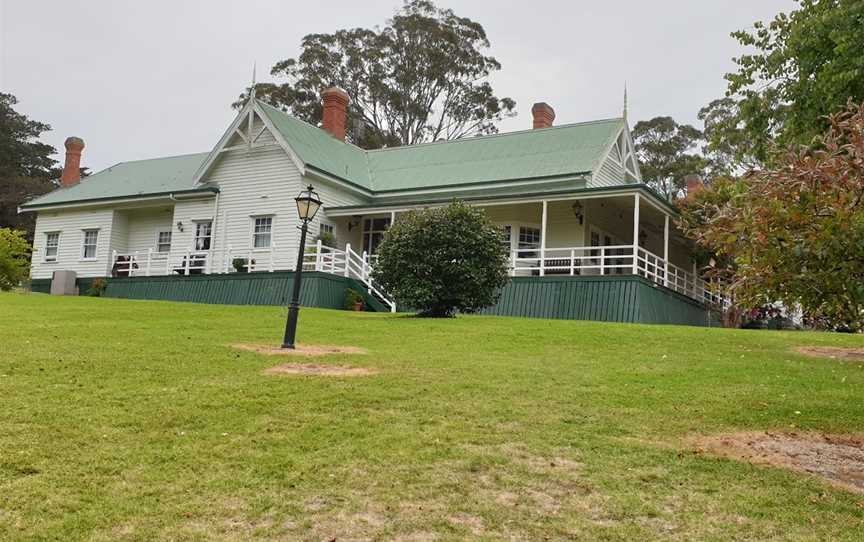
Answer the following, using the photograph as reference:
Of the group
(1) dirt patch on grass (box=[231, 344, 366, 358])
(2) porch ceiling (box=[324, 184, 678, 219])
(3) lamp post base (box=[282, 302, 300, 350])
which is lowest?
(1) dirt patch on grass (box=[231, 344, 366, 358])

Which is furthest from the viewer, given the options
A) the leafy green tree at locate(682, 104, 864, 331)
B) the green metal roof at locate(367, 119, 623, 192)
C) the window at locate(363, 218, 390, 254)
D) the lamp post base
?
the window at locate(363, 218, 390, 254)

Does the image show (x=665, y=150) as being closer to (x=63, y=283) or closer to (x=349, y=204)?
(x=349, y=204)

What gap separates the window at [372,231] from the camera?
86.0 feet

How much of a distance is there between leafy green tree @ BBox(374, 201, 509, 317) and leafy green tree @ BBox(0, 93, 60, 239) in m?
43.5

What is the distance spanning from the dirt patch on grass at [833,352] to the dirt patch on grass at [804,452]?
588 cm

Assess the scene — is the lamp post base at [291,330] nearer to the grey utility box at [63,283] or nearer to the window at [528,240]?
the window at [528,240]

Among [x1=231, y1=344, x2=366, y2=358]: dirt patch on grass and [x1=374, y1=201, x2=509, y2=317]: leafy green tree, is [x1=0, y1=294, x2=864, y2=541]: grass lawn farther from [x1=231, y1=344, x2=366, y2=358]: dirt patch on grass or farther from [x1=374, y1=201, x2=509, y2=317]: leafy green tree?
[x1=374, y1=201, x2=509, y2=317]: leafy green tree

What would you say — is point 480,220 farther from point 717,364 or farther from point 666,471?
point 666,471

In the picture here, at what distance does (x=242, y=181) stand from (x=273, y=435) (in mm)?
21849

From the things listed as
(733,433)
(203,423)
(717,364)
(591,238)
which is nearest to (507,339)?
(717,364)

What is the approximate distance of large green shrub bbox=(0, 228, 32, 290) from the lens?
25031 mm

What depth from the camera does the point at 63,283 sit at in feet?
93.9

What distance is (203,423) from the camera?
6176mm

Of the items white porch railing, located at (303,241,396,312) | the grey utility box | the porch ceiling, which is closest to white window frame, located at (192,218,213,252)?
white porch railing, located at (303,241,396,312)
